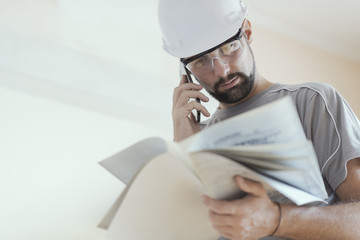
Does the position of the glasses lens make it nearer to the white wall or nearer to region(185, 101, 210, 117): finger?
region(185, 101, 210, 117): finger

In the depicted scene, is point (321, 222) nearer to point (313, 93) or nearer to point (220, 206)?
point (220, 206)

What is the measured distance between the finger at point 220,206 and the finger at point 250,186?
0.11ft

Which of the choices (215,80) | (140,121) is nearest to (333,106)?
(215,80)

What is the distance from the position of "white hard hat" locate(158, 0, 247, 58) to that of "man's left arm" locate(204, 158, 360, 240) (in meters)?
0.52

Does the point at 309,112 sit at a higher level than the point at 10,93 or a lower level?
lower

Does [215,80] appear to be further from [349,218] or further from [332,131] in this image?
[349,218]

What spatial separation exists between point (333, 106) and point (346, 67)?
3.03 meters

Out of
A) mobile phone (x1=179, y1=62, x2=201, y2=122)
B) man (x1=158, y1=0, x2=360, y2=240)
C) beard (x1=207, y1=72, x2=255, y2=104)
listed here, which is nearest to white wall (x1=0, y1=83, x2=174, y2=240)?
mobile phone (x1=179, y1=62, x2=201, y2=122)

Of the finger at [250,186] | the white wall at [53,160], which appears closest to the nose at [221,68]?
the finger at [250,186]

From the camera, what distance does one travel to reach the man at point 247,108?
0.73m

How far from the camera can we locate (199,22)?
128 cm

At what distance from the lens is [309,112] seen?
990 millimetres

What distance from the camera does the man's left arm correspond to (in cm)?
71

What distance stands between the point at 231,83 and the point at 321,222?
517 mm
